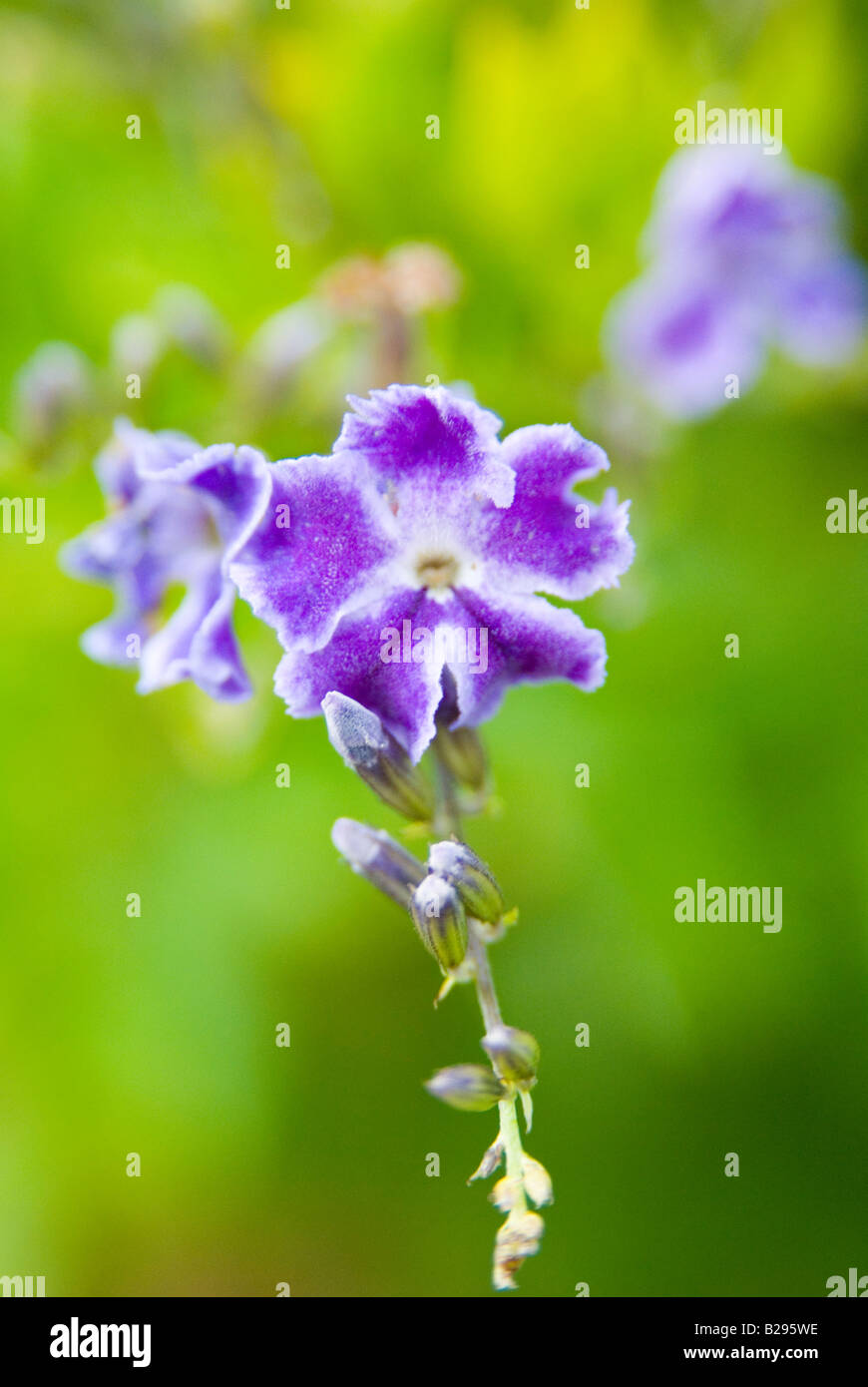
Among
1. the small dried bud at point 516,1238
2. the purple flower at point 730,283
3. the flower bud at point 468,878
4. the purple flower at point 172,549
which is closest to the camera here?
the small dried bud at point 516,1238

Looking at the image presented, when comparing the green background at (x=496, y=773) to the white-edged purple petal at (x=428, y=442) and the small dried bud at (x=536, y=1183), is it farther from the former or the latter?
the small dried bud at (x=536, y=1183)

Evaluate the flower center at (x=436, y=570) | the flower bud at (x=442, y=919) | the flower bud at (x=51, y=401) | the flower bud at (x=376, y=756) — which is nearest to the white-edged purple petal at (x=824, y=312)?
the flower bud at (x=51, y=401)

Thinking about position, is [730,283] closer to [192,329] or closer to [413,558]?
[192,329]

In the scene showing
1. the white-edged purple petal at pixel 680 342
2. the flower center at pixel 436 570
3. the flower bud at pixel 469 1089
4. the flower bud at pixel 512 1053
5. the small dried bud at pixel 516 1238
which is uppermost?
the white-edged purple petal at pixel 680 342

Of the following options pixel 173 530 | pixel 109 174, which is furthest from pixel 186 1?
pixel 173 530

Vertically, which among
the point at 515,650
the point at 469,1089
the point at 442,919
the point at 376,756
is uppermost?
the point at 515,650

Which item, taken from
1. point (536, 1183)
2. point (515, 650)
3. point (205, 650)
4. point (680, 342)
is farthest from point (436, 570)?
point (680, 342)

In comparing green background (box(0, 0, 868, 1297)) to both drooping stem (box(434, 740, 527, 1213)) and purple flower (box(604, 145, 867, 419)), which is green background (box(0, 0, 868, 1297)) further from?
drooping stem (box(434, 740, 527, 1213))
